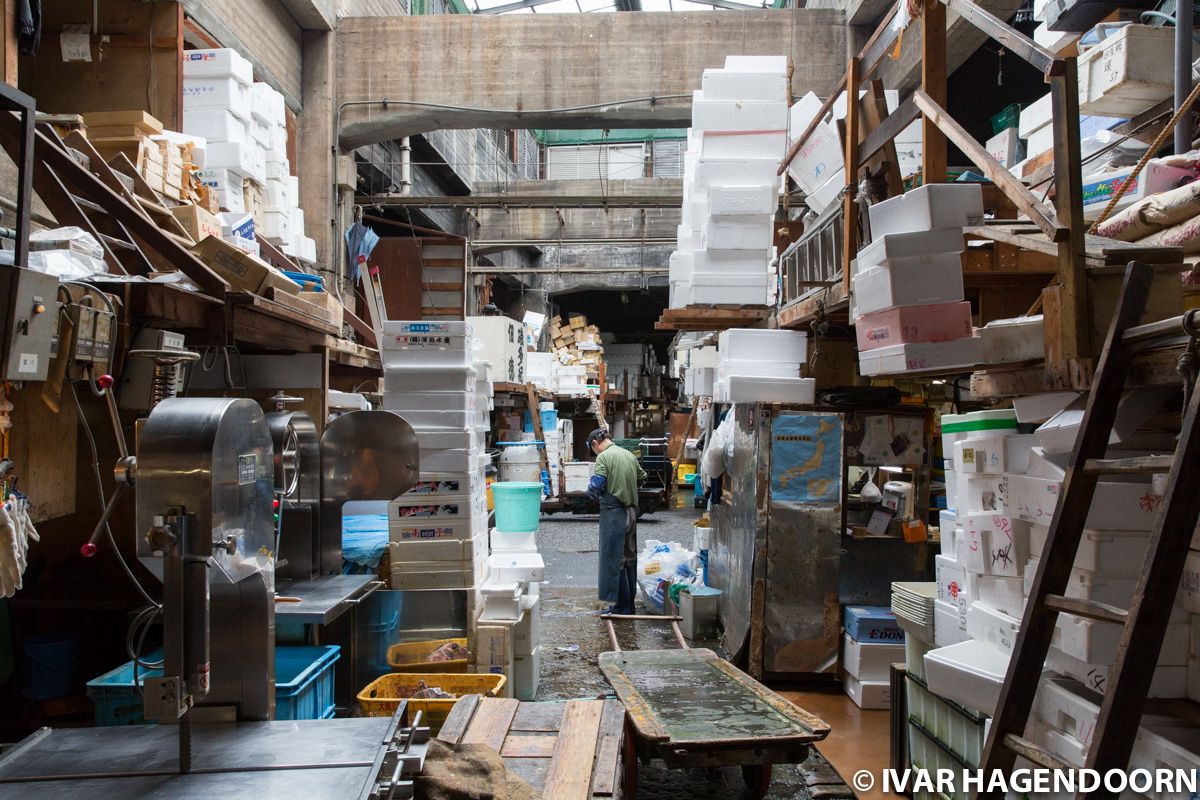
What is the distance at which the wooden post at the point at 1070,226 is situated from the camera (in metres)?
2.90

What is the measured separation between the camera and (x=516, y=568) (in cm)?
686

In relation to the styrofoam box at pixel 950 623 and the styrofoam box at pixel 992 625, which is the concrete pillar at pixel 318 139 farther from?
the styrofoam box at pixel 992 625

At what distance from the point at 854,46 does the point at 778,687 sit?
763 cm

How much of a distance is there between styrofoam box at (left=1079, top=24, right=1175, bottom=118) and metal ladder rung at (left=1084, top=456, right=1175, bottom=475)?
318cm

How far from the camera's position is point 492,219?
16.6 metres

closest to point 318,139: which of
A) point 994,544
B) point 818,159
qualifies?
point 818,159

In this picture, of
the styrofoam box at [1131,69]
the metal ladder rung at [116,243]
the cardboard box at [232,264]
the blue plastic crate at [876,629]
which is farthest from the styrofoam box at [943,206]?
the blue plastic crate at [876,629]

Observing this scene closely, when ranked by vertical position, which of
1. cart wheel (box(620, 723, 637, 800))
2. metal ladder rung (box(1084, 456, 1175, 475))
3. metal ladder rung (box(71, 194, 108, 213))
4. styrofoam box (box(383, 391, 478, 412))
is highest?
metal ladder rung (box(71, 194, 108, 213))

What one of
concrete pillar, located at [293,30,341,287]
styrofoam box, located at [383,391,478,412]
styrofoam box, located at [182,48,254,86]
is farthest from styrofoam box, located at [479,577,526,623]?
concrete pillar, located at [293,30,341,287]

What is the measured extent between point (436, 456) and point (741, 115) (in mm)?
3820

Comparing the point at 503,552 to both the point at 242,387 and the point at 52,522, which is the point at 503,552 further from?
the point at 52,522

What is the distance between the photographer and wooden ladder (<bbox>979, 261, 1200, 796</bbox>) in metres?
2.26

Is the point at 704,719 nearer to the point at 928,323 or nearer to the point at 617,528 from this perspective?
the point at 928,323

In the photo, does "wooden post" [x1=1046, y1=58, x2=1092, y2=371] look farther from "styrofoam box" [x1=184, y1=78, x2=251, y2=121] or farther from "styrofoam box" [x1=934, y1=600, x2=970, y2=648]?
"styrofoam box" [x1=184, y1=78, x2=251, y2=121]
